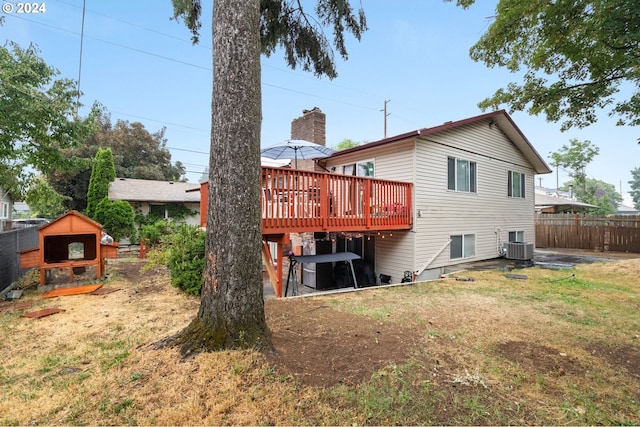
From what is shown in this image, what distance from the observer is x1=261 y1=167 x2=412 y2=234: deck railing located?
6188 mm

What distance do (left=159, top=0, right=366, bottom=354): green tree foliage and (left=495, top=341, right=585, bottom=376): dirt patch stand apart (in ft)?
8.76

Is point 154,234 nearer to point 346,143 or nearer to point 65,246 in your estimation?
point 65,246

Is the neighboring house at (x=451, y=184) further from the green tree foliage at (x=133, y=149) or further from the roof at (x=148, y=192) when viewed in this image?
the green tree foliage at (x=133, y=149)

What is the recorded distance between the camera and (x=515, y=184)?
12406 mm

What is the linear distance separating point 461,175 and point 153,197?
14.9m

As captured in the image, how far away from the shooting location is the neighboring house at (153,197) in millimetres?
15811

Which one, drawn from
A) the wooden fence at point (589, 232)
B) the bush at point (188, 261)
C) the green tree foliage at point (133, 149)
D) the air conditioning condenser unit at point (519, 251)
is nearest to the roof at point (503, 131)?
the air conditioning condenser unit at point (519, 251)

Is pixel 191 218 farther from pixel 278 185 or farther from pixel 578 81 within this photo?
pixel 578 81

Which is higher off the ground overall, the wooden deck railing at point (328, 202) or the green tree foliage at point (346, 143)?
the green tree foliage at point (346, 143)

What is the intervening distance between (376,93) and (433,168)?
19.1m

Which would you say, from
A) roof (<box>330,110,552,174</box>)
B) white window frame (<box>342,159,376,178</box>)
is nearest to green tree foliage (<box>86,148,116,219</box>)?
roof (<box>330,110,552,174</box>)

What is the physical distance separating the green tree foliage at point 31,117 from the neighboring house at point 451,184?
280 inches

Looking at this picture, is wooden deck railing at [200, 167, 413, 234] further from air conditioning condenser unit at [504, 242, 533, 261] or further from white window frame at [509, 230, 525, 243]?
white window frame at [509, 230, 525, 243]

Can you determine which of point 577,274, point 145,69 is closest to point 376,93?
point 145,69
